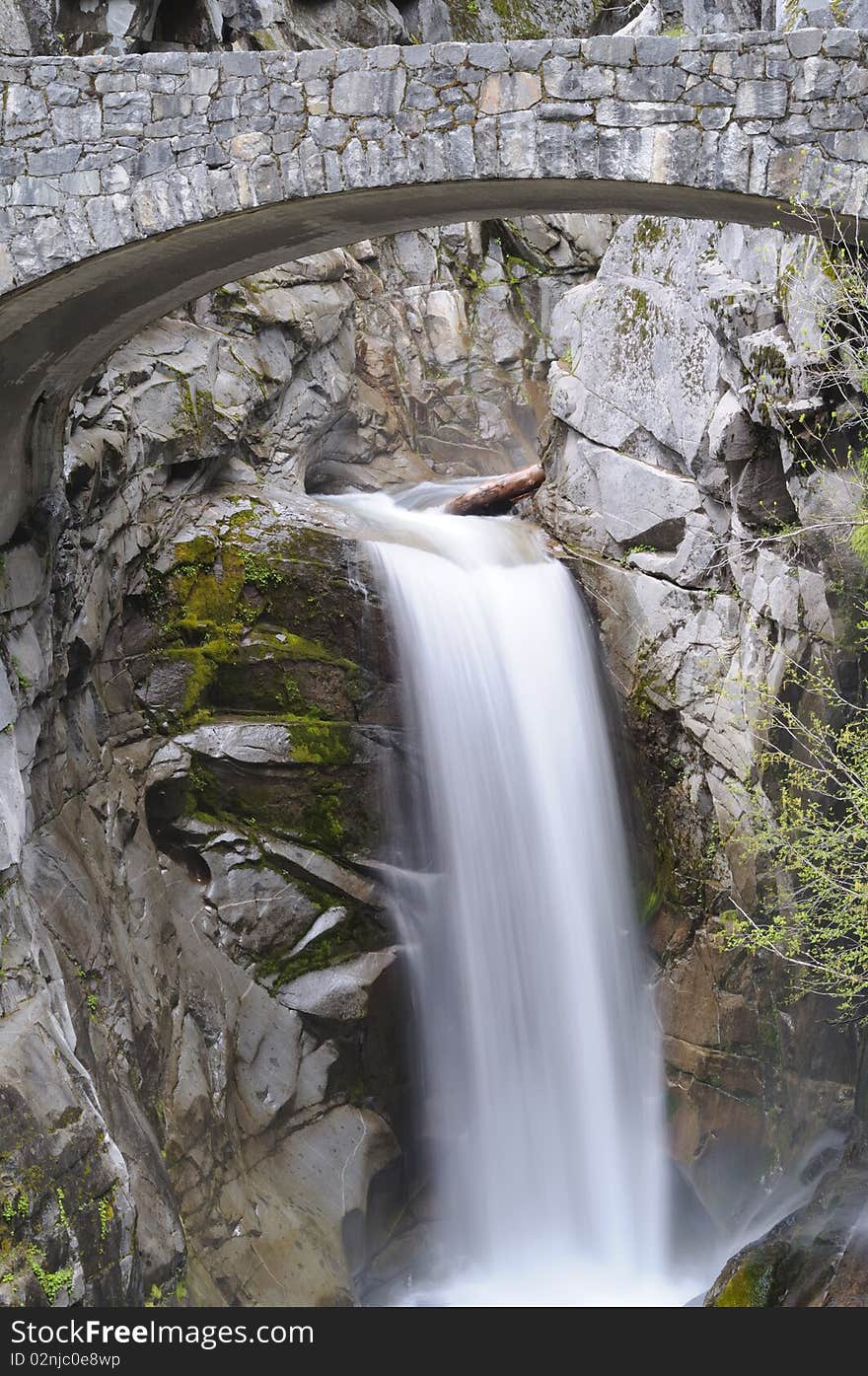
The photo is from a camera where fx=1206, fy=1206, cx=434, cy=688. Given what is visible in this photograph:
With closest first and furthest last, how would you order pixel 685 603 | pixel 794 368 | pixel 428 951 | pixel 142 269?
pixel 142 269
pixel 794 368
pixel 428 951
pixel 685 603

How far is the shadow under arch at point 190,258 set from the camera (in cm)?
618

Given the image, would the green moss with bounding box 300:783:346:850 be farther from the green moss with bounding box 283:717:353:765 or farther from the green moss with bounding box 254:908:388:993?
the green moss with bounding box 254:908:388:993

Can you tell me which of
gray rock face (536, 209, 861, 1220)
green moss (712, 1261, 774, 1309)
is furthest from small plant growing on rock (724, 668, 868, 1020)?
green moss (712, 1261, 774, 1309)

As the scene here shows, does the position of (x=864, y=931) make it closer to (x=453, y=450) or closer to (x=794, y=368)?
(x=794, y=368)

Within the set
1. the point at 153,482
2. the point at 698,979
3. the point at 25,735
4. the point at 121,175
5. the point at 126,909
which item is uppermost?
the point at 121,175

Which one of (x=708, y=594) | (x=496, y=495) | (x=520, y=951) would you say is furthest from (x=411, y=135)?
(x=496, y=495)

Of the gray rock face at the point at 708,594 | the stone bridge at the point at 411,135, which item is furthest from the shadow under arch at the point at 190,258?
the gray rock face at the point at 708,594

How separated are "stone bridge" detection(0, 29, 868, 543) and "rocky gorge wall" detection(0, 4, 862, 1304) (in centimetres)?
279

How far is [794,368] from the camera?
9.05 metres

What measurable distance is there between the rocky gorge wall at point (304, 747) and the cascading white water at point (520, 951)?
1.08ft

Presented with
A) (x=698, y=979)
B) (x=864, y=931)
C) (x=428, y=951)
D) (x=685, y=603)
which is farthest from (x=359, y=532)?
(x=864, y=931)

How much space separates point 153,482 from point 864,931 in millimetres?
6887

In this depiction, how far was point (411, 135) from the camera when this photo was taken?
19.3 feet

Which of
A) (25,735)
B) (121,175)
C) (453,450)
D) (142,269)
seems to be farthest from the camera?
(453,450)
